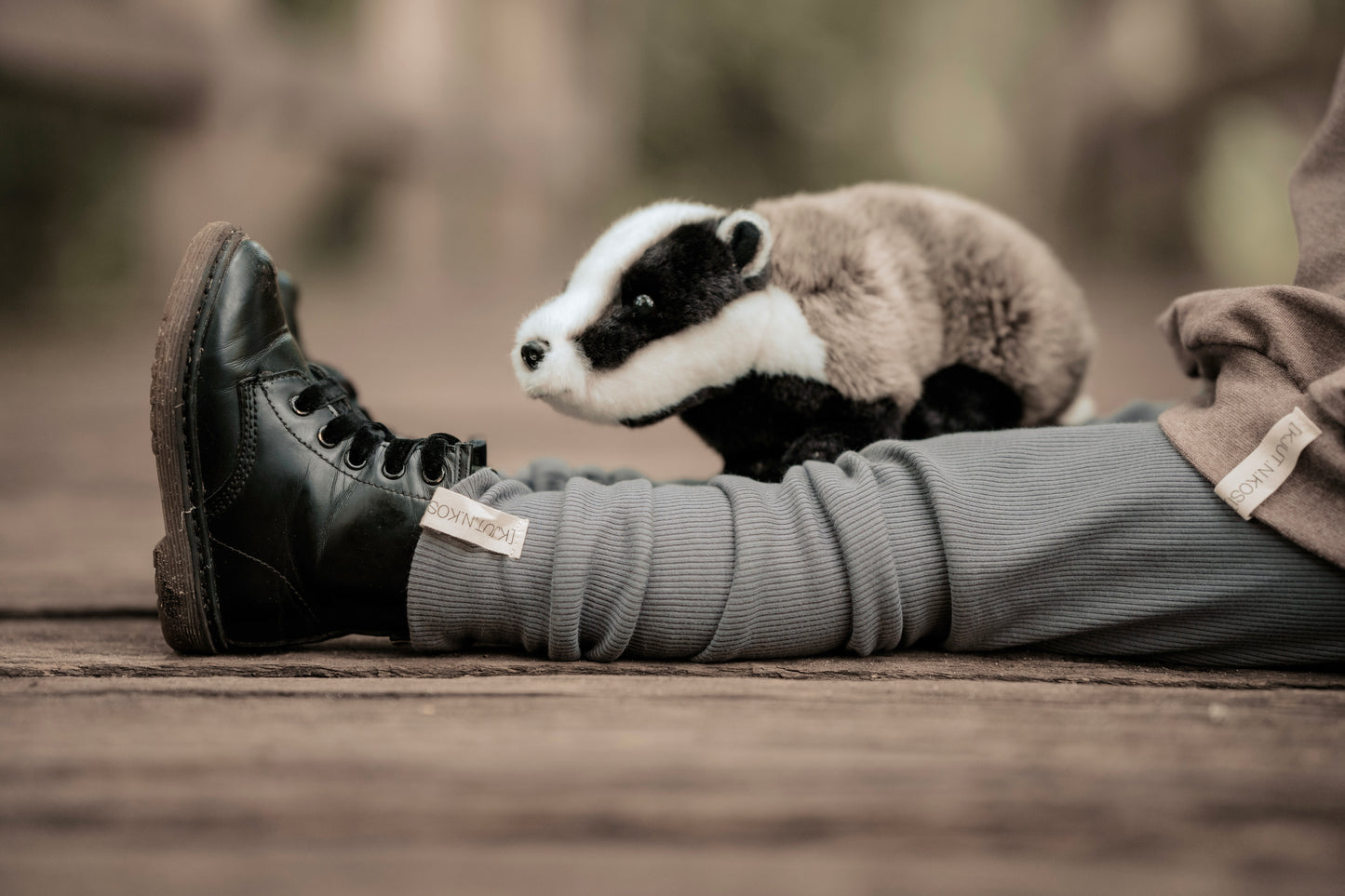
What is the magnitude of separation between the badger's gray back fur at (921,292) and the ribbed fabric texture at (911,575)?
114 mm

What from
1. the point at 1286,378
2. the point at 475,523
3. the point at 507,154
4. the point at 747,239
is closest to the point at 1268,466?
the point at 1286,378

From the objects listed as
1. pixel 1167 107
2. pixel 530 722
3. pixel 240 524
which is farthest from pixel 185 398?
pixel 1167 107

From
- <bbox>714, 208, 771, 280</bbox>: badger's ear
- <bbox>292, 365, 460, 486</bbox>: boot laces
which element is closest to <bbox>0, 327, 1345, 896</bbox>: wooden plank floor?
<bbox>292, 365, 460, 486</bbox>: boot laces

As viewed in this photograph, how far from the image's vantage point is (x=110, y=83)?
1.90 m

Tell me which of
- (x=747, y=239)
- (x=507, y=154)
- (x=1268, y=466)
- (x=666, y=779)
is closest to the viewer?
(x=666, y=779)

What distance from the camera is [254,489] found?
0.54 metres

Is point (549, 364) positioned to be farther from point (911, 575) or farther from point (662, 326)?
point (911, 575)

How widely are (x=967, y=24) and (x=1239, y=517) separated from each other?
4.29 metres

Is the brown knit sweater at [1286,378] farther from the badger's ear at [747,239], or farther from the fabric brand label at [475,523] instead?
the fabric brand label at [475,523]

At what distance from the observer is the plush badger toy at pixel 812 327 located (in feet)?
1.98

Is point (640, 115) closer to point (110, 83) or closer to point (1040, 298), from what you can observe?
point (110, 83)

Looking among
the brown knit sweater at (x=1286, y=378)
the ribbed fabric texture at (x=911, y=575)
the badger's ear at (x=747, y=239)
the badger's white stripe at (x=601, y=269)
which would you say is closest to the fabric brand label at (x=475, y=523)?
the ribbed fabric texture at (x=911, y=575)

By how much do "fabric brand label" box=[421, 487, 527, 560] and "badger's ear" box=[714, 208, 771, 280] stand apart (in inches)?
8.9

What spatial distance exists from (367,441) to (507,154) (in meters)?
3.40
